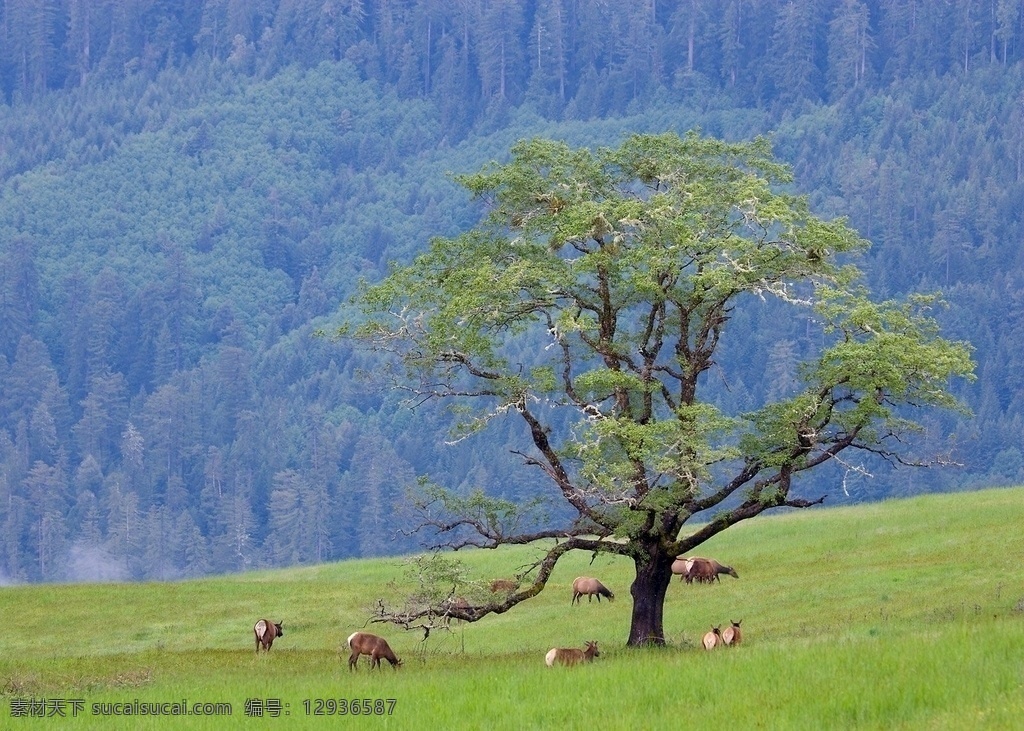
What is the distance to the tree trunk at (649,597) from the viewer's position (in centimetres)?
3538

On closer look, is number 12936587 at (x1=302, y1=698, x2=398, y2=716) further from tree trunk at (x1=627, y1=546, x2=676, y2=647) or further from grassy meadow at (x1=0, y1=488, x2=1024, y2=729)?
tree trunk at (x1=627, y1=546, x2=676, y2=647)

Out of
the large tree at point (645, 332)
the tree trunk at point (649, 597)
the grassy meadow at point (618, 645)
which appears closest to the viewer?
the grassy meadow at point (618, 645)

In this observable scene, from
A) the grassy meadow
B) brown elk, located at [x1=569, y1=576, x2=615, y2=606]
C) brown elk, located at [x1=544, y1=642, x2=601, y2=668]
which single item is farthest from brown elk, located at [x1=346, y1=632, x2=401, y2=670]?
brown elk, located at [x1=569, y1=576, x2=615, y2=606]

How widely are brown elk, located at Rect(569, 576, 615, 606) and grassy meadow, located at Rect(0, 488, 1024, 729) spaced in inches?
24.2

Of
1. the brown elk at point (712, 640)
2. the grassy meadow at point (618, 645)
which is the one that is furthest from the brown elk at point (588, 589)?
the brown elk at point (712, 640)

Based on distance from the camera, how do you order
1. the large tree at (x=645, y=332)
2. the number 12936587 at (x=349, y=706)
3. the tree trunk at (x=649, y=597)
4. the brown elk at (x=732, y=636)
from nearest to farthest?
the number 12936587 at (x=349, y=706) → the large tree at (x=645, y=332) → the brown elk at (x=732, y=636) → the tree trunk at (x=649, y=597)

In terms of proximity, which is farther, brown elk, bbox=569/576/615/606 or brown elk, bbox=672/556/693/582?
brown elk, bbox=672/556/693/582

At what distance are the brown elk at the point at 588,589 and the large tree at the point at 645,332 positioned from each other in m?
12.9

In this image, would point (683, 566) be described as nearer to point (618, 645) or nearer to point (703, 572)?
point (703, 572)

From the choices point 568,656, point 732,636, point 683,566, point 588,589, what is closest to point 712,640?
point 732,636

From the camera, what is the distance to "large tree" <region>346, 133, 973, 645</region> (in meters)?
32.8

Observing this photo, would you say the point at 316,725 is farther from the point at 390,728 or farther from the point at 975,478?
the point at 975,478

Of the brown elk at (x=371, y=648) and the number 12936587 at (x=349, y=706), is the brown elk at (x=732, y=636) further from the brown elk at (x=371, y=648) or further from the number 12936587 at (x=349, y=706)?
the number 12936587 at (x=349, y=706)

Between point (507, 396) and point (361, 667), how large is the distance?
6.87m
